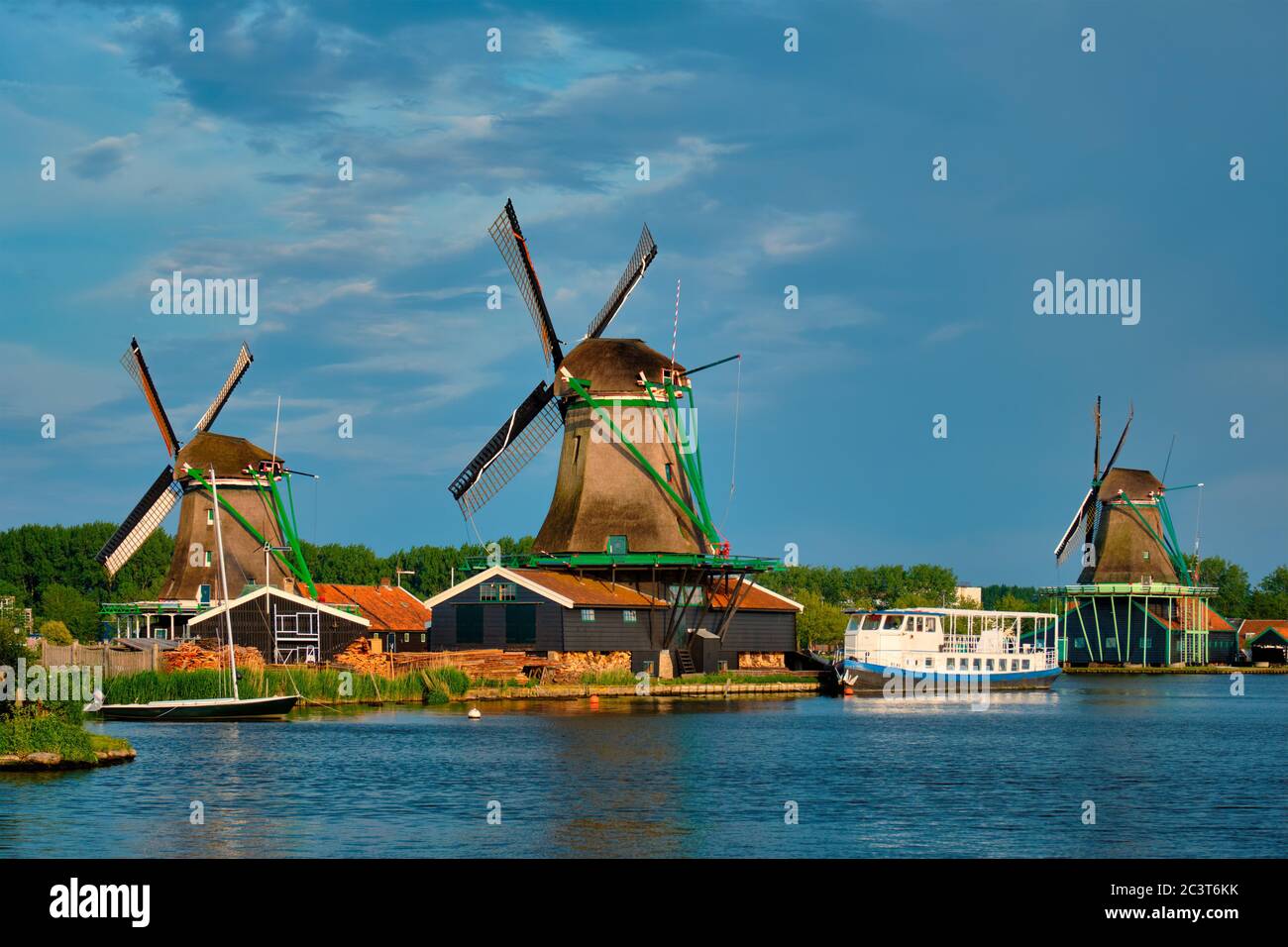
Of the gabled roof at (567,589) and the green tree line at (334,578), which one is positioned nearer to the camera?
the gabled roof at (567,589)

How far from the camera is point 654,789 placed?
35531mm

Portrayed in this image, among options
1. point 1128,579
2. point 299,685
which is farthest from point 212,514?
point 1128,579

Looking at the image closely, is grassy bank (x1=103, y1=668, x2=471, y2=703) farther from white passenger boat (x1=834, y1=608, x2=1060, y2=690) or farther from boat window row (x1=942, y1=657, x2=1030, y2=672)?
boat window row (x1=942, y1=657, x2=1030, y2=672)

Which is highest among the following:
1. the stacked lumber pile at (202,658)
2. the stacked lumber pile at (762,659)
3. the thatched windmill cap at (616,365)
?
the thatched windmill cap at (616,365)

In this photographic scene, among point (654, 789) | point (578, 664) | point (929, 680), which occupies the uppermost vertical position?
point (578, 664)

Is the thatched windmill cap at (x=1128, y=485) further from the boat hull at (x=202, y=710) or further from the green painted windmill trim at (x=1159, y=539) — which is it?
the boat hull at (x=202, y=710)

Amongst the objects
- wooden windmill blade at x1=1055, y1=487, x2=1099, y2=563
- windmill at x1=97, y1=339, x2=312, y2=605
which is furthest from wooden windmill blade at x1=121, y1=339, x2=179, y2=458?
wooden windmill blade at x1=1055, y1=487, x2=1099, y2=563

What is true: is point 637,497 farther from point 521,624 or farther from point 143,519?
point 143,519

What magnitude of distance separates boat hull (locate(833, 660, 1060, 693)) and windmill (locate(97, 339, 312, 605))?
29497 mm

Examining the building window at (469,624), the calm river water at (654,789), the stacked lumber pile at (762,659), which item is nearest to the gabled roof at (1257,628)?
the stacked lumber pile at (762,659)

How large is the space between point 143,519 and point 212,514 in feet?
17.7

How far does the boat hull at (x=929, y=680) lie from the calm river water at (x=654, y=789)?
17763 mm

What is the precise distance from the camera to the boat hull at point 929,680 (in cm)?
7656
